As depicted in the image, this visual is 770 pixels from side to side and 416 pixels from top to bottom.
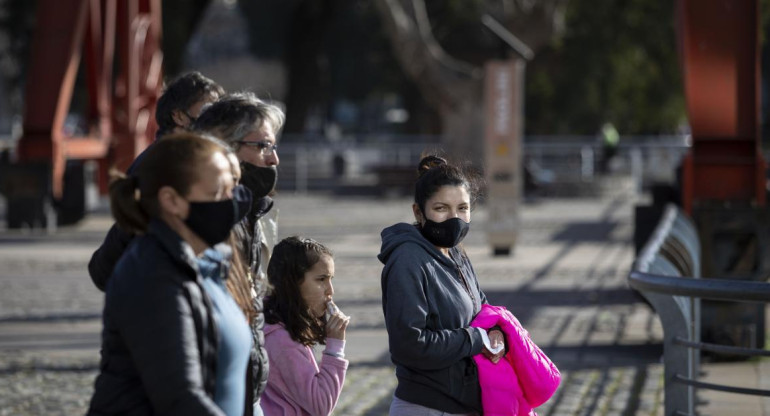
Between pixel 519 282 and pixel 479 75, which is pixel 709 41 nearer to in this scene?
pixel 519 282

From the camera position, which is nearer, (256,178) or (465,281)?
(256,178)

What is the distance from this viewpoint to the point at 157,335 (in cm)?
291

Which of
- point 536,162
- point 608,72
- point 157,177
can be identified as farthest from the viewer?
point 608,72

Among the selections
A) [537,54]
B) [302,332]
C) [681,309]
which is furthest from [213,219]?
[537,54]

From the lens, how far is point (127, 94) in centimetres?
2391

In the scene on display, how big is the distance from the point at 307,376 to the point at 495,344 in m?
0.61

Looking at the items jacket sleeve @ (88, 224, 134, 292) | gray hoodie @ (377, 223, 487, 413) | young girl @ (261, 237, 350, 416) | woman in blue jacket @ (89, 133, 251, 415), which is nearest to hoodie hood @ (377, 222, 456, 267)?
gray hoodie @ (377, 223, 487, 413)

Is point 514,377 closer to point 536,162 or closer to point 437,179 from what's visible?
point 437,179

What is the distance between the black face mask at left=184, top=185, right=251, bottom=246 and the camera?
10.1ft

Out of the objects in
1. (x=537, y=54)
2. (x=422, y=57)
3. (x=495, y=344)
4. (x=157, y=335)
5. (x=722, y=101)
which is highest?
(x=537, y=54)

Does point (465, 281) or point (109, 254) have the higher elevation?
point (109, 254)

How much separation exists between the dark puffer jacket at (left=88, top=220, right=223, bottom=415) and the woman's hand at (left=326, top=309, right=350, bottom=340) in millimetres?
1182

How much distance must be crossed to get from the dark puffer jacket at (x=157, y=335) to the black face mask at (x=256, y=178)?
1.07 metres

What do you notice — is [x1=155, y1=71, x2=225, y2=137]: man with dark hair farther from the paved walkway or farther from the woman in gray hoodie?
the paved walkway
